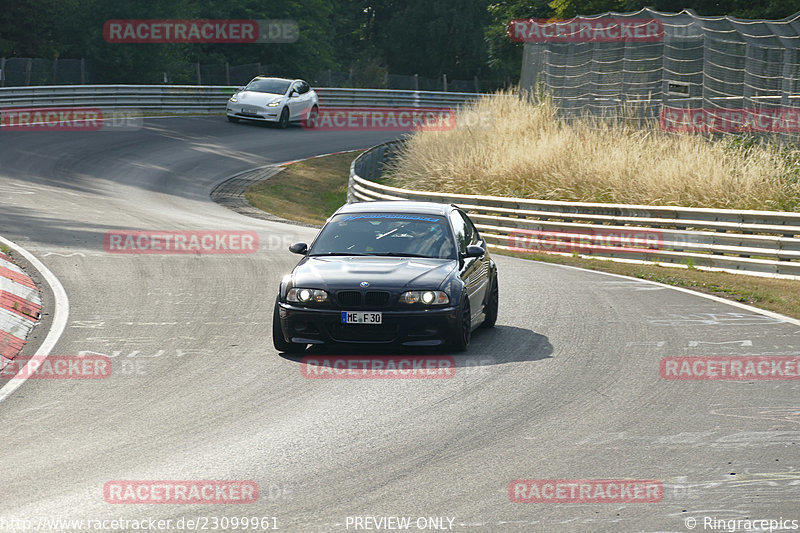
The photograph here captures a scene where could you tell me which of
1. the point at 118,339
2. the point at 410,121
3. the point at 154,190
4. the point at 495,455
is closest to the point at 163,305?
the point at 118,339

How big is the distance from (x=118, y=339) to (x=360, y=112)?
41.9m

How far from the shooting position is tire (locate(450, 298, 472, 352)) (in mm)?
11117

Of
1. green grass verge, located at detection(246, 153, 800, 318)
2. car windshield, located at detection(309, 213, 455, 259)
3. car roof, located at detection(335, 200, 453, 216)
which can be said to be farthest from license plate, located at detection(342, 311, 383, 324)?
green grass verge, located at detection(246, 153, 800, 318)

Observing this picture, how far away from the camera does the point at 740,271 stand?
19.0m

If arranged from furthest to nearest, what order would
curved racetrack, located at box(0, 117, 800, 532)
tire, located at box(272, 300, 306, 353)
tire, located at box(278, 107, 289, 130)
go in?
tire, located at box(278, 107, 289, 130) → tire, located at box(272, 300, 306, 353) → curved racetrack, located at box(0, 117, 800, 532)

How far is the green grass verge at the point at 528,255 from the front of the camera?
16047mm

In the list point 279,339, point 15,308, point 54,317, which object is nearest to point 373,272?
point 279,339

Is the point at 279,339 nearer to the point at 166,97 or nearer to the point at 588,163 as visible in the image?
the point at 588,163

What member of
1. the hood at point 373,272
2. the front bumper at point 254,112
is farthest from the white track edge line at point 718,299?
the front bumper at point 254,112

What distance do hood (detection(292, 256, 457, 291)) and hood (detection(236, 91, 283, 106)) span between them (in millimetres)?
32654

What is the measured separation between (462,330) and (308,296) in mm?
1557

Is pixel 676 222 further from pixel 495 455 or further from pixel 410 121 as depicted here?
pixel 410 121

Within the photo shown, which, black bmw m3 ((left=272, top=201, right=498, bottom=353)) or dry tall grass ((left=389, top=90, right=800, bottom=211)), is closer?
black bmw m3 ((left=272, top=201, right=498, bottom=353))

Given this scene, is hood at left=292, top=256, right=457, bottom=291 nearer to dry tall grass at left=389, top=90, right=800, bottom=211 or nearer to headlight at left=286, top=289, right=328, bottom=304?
headlight at left=286, top=289, right=328, bottom=304
